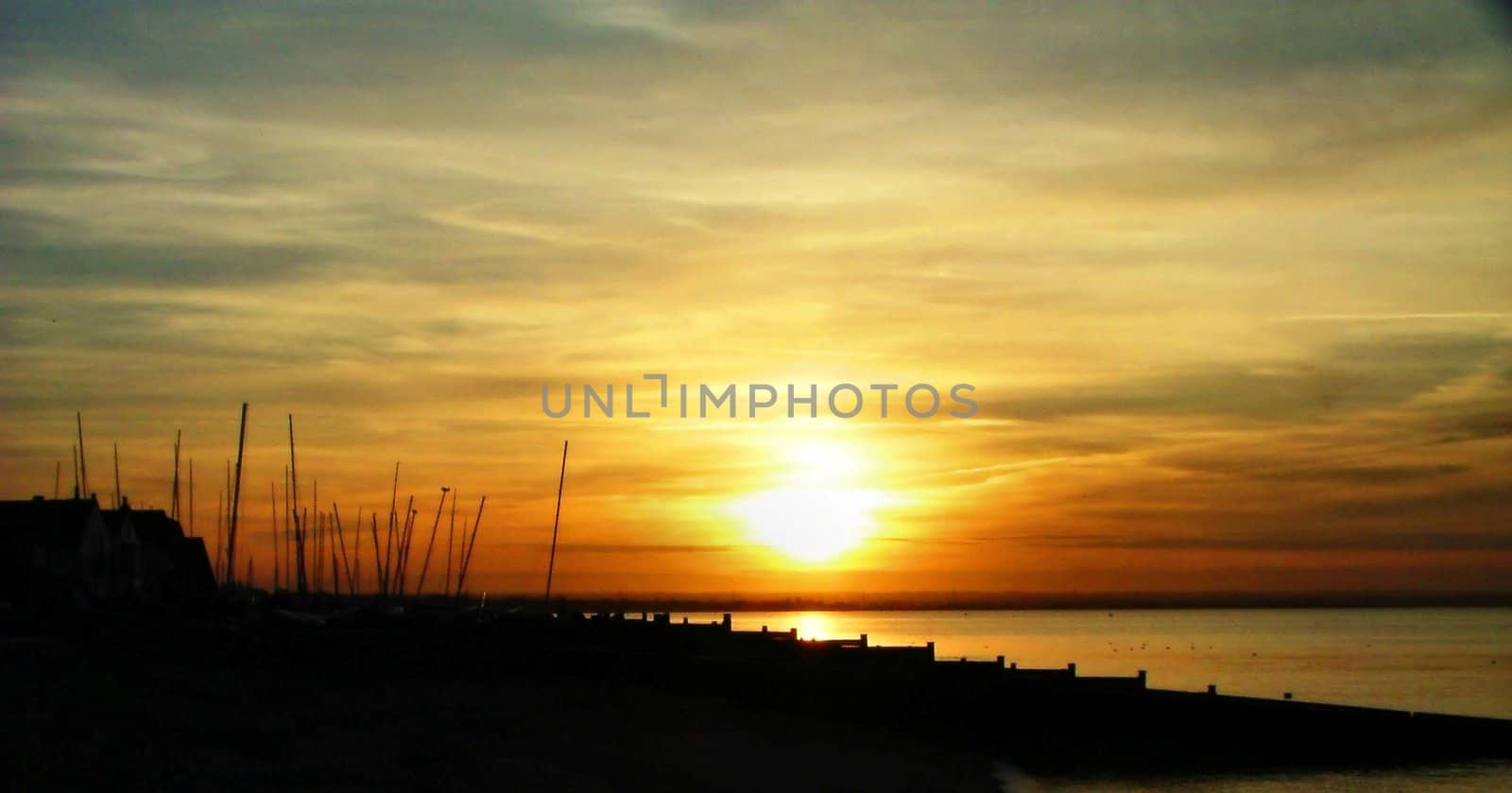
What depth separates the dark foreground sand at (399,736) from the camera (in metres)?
22.5

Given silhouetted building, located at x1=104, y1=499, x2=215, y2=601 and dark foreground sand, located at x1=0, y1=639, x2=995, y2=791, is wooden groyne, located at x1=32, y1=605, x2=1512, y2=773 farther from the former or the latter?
silhouetted building, located at x1=104, y1=499, x2=215, y2=601

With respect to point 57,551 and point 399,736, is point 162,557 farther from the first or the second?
point 399,736

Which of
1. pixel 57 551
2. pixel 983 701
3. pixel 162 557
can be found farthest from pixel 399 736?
pixel 162 557

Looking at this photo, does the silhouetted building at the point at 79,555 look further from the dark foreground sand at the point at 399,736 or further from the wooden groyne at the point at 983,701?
the dark foreground sand at the point at 399,736

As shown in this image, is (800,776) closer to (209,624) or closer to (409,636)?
(409,636)

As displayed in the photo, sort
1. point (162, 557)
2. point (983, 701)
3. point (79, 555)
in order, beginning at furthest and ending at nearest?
point (162, 557) < point (79, 555) < point (983, 701)

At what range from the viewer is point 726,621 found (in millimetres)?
44969

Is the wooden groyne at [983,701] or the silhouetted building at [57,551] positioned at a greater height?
the silhouetted building at [57,551]

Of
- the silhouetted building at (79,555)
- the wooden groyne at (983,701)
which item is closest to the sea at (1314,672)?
the wooden groyne at (983,701)

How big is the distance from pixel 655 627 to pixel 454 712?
51.5ft

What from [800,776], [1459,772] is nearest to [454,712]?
[800,776]

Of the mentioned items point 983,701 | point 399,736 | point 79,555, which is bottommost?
point 399,736

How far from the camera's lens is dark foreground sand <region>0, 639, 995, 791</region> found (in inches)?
885

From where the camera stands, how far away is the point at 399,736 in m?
26.7
